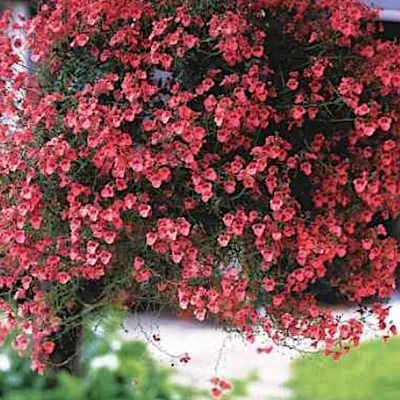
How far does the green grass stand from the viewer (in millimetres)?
2834

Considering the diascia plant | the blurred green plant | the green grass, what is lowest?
the green grass

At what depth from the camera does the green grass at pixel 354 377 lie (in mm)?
2834

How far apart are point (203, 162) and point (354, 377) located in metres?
Result: 1.69

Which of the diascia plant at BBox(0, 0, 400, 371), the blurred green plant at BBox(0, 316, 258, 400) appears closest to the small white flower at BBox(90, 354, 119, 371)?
the blurred green plant at BBox(0, 316, 258, 400)

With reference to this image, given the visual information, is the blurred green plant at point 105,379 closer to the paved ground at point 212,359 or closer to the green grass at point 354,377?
the paved ground at point 212,359

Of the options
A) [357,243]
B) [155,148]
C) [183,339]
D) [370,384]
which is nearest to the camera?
[155,148]

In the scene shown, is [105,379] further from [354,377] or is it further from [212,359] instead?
[354,377]

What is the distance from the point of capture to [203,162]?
4.92 feet

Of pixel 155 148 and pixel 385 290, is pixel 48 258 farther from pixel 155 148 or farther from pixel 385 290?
→ pixel 385 290

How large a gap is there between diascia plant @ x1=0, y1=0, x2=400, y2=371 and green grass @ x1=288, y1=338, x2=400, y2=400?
1.21 m

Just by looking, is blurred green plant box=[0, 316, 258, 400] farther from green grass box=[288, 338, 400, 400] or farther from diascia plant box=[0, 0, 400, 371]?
diascia plant box=[0, 0, 400, 371]

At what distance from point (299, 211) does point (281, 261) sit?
11 centimetres

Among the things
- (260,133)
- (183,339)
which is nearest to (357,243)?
(260,133)

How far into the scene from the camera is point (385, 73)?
153cm
